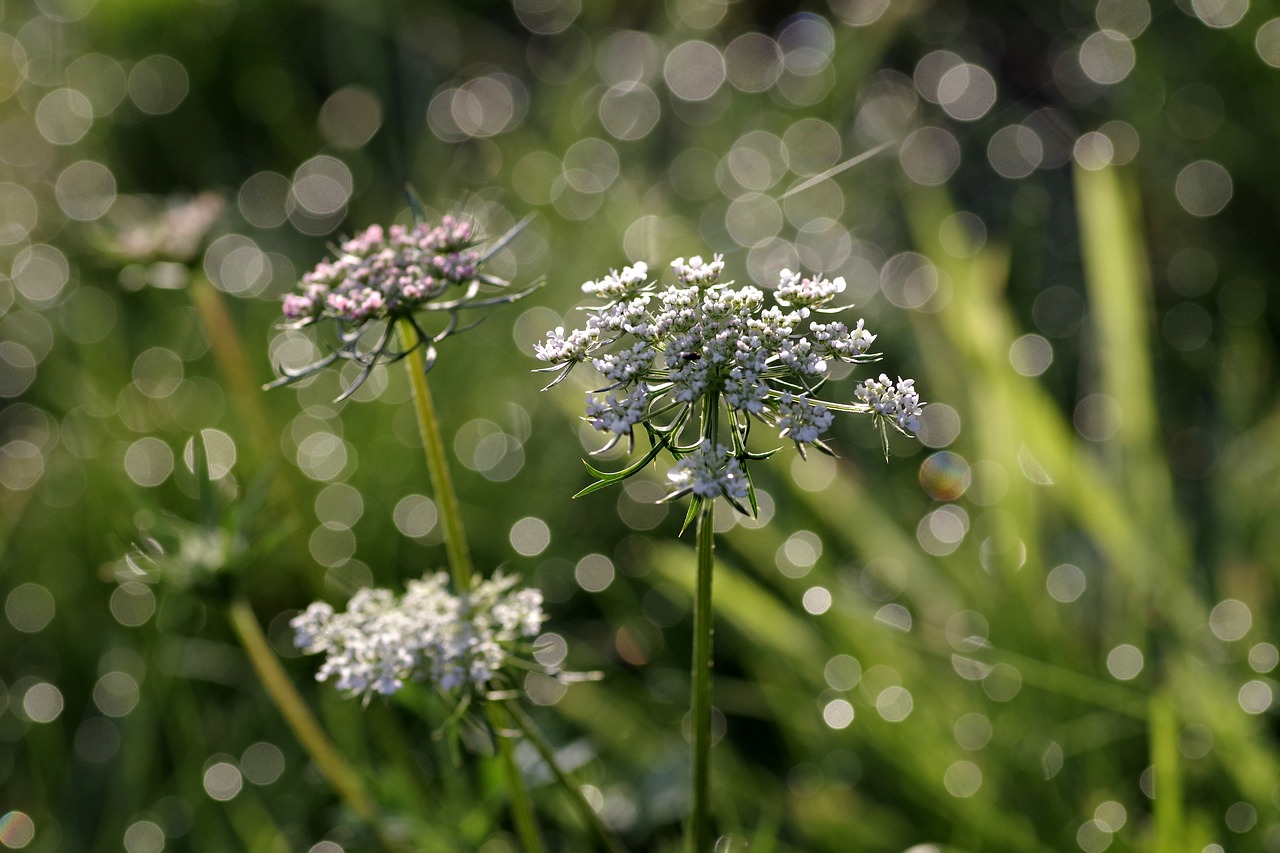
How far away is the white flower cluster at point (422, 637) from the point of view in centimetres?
129

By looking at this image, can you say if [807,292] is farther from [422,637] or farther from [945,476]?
[945,476]

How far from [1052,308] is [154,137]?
3.71 meters

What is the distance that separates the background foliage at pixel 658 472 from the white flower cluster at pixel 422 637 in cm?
33

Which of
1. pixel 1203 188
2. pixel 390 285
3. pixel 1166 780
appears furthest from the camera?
pixel 1203 188

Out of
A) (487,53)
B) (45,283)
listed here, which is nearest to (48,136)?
(45,283)

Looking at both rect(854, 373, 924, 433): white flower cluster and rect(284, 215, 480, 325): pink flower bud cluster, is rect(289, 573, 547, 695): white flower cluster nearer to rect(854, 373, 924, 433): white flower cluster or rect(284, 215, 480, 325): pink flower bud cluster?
rect(284, 215, 480, 325): pink flower bud cluster

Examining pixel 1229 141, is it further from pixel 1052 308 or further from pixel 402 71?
pixel 402 71

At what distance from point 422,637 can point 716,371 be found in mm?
471

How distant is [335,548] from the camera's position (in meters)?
2.93

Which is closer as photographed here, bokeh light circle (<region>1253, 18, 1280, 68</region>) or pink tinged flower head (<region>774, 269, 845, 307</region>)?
pink tinged flower head (<region>774, 269, 845, 307</region>)

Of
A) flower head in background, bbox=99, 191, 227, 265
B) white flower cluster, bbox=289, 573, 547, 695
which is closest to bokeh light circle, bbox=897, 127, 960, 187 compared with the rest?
flower head in background, bbox=99, 191, 227, 265

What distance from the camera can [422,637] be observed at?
4.27ft

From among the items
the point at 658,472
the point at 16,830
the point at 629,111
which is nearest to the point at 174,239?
the point at 658,472

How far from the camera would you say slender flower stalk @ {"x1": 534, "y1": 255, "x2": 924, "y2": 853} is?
110 cm
